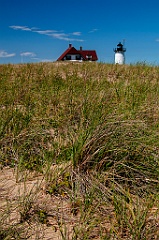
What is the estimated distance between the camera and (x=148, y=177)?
2.22 metres

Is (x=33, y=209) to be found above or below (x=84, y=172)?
below

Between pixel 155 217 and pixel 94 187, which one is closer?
pixel 155 217

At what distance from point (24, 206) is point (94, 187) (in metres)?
0.53

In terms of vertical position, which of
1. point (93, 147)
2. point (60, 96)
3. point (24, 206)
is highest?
point (60, 96)

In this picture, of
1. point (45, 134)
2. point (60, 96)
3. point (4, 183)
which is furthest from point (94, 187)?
point (60, 96)

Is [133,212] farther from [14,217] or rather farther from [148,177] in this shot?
[14,217]

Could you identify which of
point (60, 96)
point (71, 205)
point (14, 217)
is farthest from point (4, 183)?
point (60, 96)

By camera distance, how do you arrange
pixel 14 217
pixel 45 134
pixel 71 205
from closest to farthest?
pixel 14 217
pixel 71 205
pixel 45 134

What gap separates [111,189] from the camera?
79.4 inches

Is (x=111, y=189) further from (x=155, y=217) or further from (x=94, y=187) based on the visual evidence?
(x=155, y=217)

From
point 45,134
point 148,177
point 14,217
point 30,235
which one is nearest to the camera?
point 30,235

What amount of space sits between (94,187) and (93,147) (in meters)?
0.42

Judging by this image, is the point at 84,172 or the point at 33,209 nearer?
the point at 33,209

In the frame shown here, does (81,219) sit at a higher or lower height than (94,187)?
lower
